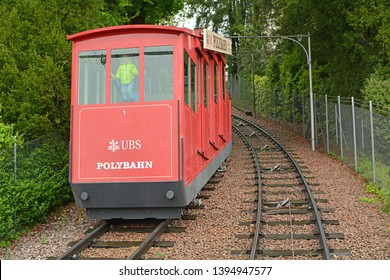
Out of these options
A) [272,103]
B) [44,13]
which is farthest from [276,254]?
[272,103]

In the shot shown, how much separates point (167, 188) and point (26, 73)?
460 cm

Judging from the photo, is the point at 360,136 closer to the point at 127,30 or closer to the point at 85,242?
the point at 127,30

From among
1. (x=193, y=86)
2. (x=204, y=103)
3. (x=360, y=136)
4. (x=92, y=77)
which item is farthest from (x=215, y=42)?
(x=360, y=136)

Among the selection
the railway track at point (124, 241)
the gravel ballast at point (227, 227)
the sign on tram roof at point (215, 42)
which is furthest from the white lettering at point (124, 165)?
the sign on tram roof at point (215, 42)

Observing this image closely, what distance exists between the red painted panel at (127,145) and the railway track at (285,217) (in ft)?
5.91

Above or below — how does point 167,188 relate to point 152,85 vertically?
below

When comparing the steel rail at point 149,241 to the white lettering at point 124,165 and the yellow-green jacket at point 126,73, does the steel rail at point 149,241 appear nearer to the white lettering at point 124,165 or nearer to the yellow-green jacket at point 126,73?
the white lettering at point 124,165

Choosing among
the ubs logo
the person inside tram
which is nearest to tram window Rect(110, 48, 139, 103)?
the person inside tram

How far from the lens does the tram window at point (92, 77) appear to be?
9109 mm

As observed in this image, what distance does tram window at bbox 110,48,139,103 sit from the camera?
354 inches

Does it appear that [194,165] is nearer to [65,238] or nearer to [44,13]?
[65,238]

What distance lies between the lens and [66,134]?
40.1ft

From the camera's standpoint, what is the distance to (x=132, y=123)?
884cm

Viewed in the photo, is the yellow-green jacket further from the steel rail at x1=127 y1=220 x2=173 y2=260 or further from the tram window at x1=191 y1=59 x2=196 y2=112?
the steel rail at x1=127 y1=220 x2=173 y2=260
